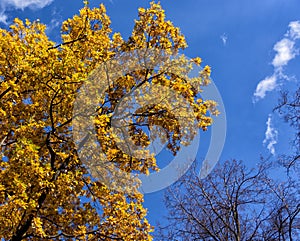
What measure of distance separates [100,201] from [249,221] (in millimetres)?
11004

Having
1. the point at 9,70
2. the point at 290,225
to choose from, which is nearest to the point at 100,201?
the point at 9,70

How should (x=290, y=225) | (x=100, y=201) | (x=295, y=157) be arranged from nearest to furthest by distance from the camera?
(x=100, y=201) < (x=295, y=157) < (x=290, y=225)

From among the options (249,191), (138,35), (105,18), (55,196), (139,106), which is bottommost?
(55,196)

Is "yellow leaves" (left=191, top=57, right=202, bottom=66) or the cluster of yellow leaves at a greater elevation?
"yellow leaves" (left=191, top=57, right=202, bottom=66)

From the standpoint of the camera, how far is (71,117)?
771cm

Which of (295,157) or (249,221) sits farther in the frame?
(249,221)

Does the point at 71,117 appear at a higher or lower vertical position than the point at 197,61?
lower

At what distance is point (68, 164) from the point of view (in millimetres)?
8039

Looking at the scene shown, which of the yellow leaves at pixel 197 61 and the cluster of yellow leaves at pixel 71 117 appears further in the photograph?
the yellow leaves at pixel 197 61

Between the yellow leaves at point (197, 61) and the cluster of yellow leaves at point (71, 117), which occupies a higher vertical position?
the yellow leaves at point (197, 61)

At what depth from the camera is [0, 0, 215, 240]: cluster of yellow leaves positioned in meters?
6.81

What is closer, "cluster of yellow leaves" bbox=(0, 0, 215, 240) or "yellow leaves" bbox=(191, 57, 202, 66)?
"cluster of yellow leaves" bbox=(0, 0, 215, 240)

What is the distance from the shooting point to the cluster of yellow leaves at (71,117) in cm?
681

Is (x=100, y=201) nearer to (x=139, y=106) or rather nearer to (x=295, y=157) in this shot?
(x=139, y=106)
